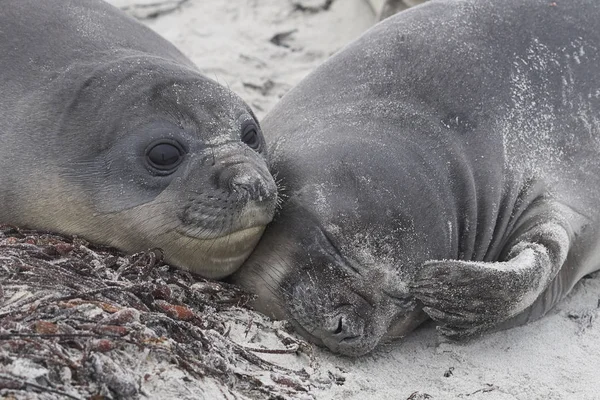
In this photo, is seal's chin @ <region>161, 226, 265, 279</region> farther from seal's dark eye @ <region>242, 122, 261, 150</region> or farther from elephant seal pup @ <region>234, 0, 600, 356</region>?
seal's dark eye @ <region>242, 122, 261, 150</region>

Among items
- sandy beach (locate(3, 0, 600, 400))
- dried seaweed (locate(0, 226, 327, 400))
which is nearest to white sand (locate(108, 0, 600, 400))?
sandy beach (locate(3, 0, 600, 400))

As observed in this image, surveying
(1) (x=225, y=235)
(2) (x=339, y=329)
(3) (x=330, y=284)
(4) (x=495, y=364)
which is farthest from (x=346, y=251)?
(4) (x=495, y=364)

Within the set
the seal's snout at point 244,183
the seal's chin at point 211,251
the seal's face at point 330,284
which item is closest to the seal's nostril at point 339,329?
the seal's face at point 330,284

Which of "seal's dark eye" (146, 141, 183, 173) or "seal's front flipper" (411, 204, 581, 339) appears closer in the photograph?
"seal's dark eye" (146, 141, 183, 173)

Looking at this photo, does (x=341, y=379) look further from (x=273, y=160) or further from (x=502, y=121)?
(x=502, y=121)

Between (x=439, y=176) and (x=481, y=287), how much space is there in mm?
540

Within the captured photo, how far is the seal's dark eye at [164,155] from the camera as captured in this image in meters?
3.80

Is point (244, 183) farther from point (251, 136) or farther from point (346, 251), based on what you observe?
point (346, 251)

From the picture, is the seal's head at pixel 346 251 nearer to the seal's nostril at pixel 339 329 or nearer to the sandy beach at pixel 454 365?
the seal's nostril at pixel 339 329

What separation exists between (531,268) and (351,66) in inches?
50.6

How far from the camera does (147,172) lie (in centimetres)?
382

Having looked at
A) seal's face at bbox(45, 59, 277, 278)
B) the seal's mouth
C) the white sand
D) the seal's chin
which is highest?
seal's face at bbox(45, 59, 277, 278)

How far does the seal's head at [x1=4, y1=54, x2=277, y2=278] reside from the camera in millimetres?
3779

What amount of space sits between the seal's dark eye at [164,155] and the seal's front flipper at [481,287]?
1067 mm
